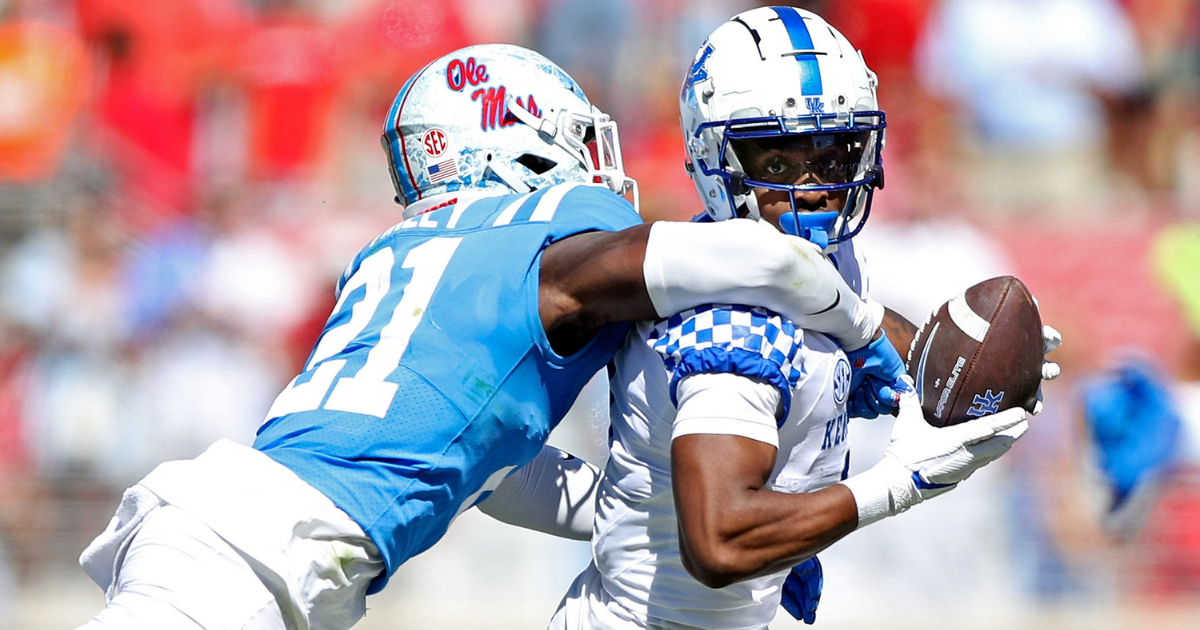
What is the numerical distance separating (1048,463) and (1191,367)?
97 cm

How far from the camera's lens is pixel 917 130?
795cm

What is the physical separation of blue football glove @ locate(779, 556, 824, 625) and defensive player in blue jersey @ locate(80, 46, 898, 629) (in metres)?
0.42

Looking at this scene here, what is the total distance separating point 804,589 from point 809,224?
811 millimetres

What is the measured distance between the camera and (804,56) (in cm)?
305

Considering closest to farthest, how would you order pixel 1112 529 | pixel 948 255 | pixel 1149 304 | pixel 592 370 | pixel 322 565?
pixel 322 565 < pixel 592 370 < pixel 1112 529 < pixel 948 255 < pixel 1149 304

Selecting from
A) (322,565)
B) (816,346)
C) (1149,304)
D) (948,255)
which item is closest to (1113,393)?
(948,255)

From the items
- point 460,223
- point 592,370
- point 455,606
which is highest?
point 460,223

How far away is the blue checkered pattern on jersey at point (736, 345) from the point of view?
2.75 m

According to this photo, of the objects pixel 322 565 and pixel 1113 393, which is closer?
pixel 322 565

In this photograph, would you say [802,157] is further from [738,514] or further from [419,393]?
[419,393]

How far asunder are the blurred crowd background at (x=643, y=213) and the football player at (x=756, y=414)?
10.3 ft

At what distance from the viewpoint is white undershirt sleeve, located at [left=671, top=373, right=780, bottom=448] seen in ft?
8.87

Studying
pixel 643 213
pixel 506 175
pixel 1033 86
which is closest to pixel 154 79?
pixel 643 213

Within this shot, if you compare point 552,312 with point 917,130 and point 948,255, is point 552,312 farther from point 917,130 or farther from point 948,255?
point 917,130
